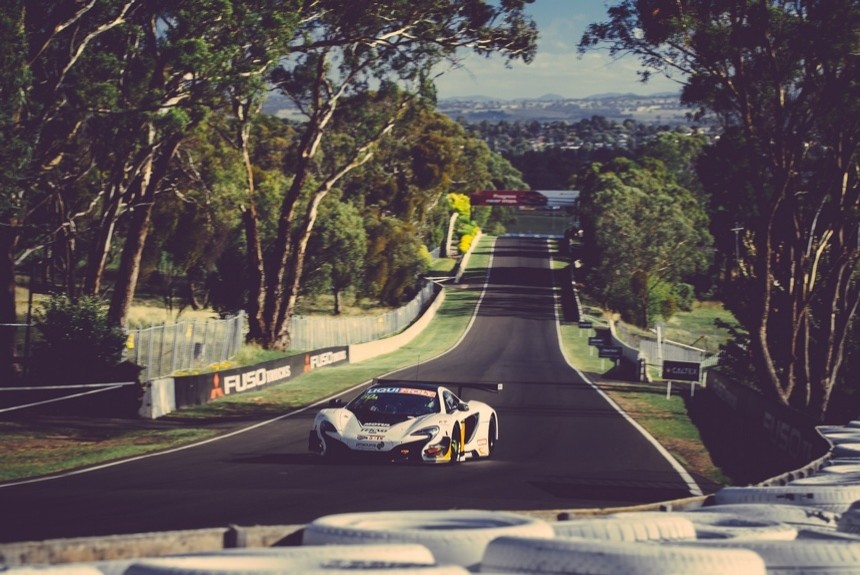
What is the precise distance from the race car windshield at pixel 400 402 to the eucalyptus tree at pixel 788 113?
1954 centimetres

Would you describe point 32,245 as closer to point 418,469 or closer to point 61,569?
point 418,469

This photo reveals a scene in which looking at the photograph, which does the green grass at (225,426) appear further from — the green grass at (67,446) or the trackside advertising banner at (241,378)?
the trackside advertising banner at (241,378)

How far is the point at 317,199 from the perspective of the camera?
52.9m

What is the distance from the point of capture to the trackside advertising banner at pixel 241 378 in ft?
99.0

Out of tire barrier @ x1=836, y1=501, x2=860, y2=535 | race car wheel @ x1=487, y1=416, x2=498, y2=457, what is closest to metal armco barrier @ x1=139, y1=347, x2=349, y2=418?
race car wheel @ x1=487, y1=416, x2=498, y2=457

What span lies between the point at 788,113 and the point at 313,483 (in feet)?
84.3

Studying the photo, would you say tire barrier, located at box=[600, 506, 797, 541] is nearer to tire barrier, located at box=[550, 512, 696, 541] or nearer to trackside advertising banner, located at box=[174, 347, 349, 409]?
tire barrier, located at box=[550, 512, 696, 541]

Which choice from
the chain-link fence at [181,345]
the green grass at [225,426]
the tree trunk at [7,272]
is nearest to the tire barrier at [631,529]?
the green grass at [225,426]

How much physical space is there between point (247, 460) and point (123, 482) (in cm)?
341

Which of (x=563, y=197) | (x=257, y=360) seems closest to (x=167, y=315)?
(x=257, y=360)

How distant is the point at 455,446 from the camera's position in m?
18.6

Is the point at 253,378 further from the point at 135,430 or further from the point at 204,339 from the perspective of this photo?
the point at 135,430

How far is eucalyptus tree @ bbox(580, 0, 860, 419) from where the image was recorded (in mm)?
35719

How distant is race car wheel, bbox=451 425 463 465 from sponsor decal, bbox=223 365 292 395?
1602cm
